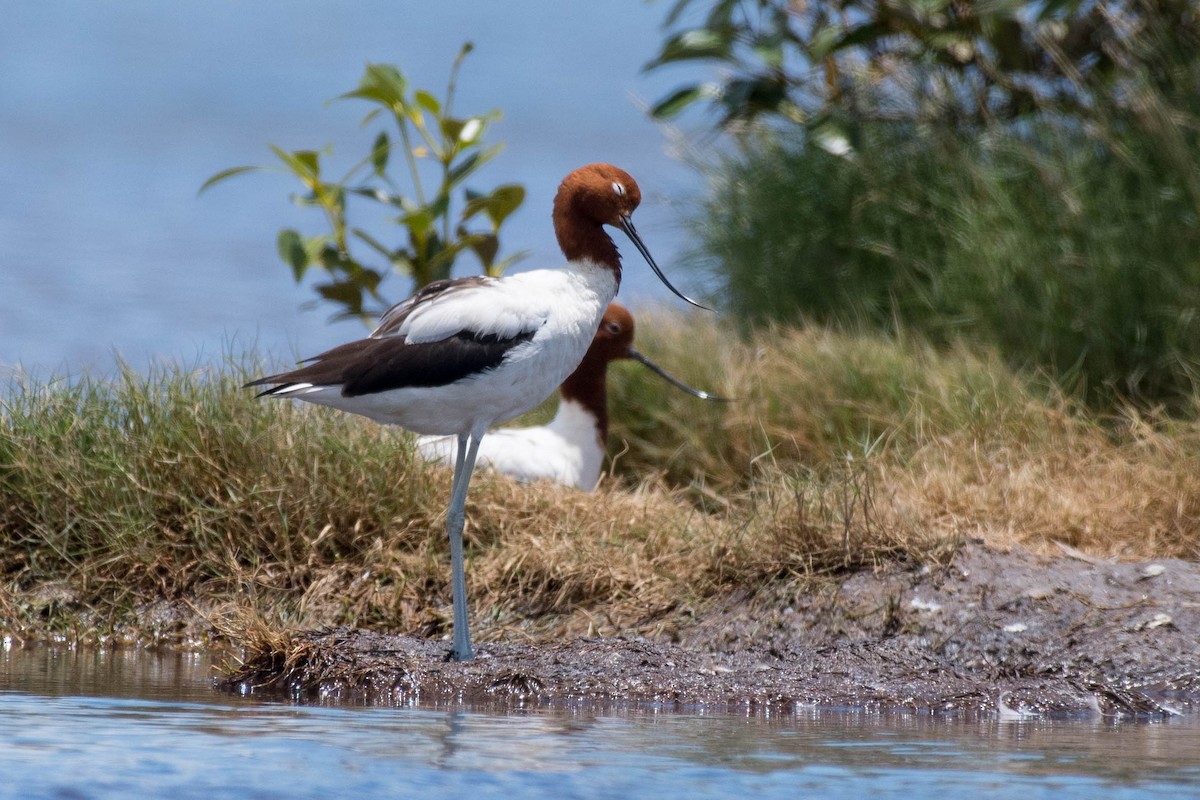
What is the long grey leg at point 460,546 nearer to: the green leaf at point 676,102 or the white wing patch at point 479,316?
the white wing patch at point 479,316

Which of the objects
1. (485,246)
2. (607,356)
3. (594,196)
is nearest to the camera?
(594,196)

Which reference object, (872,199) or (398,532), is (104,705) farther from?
(872,199)

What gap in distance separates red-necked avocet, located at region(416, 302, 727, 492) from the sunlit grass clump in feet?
2.09

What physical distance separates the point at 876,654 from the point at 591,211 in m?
A: 2.03

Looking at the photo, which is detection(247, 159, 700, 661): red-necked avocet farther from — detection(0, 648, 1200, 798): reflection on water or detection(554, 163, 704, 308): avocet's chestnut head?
detection(0, 648, 1200, 798): reflection on water

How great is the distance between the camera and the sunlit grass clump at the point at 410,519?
6.20 metres

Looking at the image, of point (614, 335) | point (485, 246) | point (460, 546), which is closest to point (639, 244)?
point (460, 546)

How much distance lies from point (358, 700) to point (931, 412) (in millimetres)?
3936

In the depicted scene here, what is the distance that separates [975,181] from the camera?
31.6 feet

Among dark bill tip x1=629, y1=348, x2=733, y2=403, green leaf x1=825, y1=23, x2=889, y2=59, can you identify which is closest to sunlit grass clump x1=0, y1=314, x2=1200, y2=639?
dark bill tip x1=629, y1=348, x2=733, y2=403

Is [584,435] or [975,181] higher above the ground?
[975,181]

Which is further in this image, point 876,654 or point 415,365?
point 415,365

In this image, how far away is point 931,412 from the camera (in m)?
8.03

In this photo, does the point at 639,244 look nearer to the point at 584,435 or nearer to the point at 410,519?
the point at 410,519
